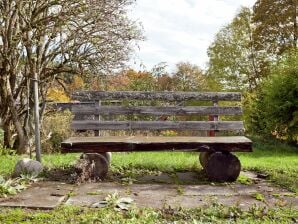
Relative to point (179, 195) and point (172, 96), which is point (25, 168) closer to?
Answer: point (179, 195)

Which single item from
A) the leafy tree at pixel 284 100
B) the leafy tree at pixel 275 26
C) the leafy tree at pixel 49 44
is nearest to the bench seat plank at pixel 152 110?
the leafy tree at pixel 49 44

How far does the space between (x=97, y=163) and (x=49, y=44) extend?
234 inches

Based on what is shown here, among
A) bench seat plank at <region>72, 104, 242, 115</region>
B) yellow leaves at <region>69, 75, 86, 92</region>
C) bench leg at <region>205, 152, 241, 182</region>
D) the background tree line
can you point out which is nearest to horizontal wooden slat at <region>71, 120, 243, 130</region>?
bench seat plank at <region>72, 104, 242, 115</region>

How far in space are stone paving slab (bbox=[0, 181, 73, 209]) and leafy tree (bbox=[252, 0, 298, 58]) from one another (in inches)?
763

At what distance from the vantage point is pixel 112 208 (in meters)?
4.47

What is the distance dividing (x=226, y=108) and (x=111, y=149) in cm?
267

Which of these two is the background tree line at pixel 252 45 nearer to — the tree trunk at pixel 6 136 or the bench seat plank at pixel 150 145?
the tree trunk at pixel 6 136

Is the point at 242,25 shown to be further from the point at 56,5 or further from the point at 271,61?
the point at 56,5

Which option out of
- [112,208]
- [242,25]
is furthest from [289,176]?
[242,25]

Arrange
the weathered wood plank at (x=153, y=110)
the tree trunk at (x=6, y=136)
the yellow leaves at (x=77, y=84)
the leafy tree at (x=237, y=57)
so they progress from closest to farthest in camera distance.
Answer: the weathered wood plank at (x=153, y=110) → the tree trunk at (x=6, y=136) → the yellow leaves at (x=77, y=84) → the leafy tree at (x=237, y=57)

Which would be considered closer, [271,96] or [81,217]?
[81,217]

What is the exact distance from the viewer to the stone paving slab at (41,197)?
4.67 metres

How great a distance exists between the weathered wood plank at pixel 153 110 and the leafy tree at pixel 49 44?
2.75m

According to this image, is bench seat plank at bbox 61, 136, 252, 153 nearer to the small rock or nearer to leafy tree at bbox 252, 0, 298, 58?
the small rock
